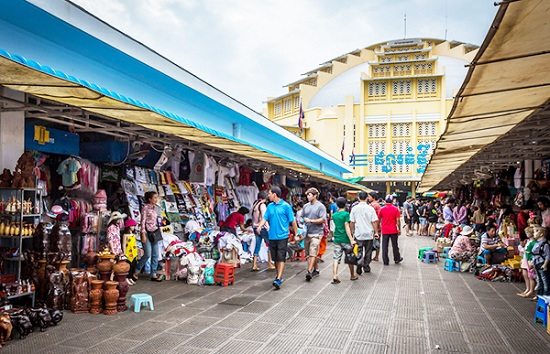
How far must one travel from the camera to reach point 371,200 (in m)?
11.5

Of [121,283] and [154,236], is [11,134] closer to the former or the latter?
[121,283]

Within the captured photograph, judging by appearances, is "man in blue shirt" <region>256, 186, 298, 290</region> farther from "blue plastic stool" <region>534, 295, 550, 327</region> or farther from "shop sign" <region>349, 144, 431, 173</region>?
"shop sign" <region>349, 144, 431, 173</region>

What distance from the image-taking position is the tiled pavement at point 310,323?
187 inches

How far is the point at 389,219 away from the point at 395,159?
29.6 meters

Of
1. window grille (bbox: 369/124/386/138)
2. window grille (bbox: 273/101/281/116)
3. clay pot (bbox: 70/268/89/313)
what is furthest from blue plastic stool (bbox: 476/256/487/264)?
window grille (bbox: 273/101/281/116)

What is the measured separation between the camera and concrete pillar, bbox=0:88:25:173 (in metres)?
5.79

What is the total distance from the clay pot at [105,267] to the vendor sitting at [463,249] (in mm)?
7561

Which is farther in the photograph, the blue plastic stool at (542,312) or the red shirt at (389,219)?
the red shirt at (389,219)

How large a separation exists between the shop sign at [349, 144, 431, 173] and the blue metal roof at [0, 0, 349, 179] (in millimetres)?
29207

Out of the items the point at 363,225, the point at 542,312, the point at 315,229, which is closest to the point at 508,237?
the point at 363,225

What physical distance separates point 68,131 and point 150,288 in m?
2.87

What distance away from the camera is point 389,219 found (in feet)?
35.8

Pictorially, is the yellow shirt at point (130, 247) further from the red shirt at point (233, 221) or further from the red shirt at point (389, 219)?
the red shirt at point (389, 219)

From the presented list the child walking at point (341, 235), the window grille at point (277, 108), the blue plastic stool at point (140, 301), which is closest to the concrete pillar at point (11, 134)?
the blue plastic stool at point (140, 301)
